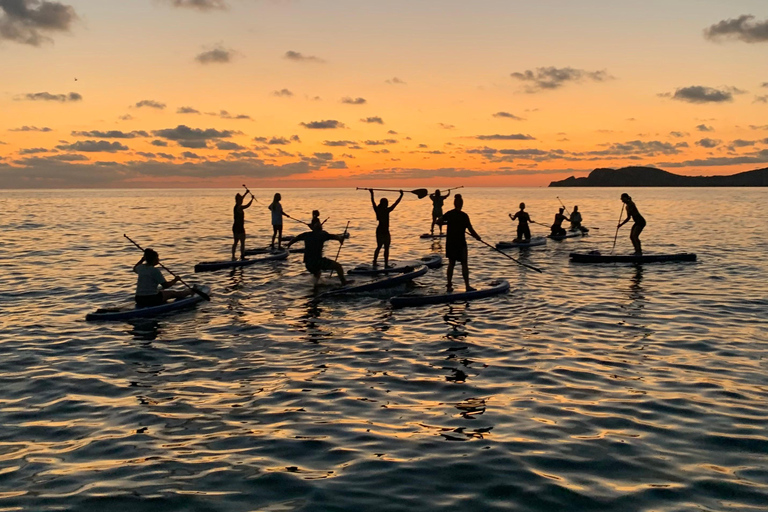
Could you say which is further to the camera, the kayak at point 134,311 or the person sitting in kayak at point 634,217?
the person sitting in kayak at point 634,217

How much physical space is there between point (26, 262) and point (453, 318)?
23.0 meters

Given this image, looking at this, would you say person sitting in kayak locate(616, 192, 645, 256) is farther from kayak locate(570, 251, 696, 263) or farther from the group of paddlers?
kayak locate(570, 251, 696, 263)

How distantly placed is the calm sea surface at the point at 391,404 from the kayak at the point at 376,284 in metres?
0.46

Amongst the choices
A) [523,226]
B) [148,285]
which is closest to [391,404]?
[148,285]

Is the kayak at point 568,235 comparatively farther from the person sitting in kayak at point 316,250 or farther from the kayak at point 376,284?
the person sitting in kayak at point 316,250

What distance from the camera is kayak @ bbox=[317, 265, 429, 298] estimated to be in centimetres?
1822

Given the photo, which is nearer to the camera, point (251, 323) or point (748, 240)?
point (251, 323)

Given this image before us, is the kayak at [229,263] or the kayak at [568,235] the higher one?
the kayak at [568,235]

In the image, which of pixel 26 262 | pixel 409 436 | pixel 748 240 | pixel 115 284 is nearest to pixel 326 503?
pixel 409 436

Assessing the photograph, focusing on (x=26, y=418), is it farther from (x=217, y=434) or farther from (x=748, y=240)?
(x=748, y=240)

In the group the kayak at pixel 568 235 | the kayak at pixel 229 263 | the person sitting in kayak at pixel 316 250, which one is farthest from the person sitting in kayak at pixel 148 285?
the kayak at pixel 568 235

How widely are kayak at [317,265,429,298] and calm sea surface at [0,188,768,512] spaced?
1.51 ft

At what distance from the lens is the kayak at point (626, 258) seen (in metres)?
24.9

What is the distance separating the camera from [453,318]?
1511 centimetres
